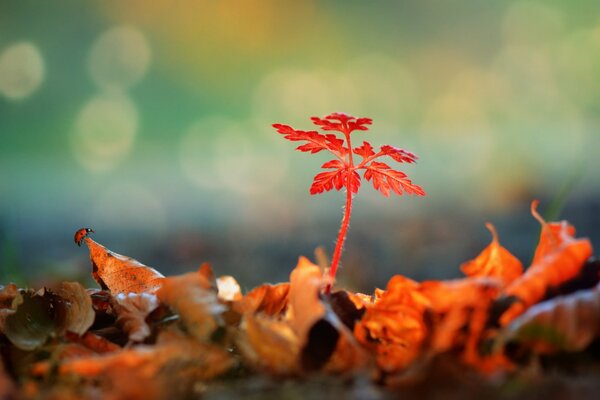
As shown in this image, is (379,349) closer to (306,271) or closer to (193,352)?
(306,271)

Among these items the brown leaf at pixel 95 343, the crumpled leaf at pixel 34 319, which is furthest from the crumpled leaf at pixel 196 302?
the crumpled leaf at pixel 34 319

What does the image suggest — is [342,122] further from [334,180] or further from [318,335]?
[318,335]

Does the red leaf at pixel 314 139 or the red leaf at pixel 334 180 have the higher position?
the red leaf at pixel 314 139

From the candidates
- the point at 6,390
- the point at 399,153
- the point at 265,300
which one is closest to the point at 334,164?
the point at 399,153

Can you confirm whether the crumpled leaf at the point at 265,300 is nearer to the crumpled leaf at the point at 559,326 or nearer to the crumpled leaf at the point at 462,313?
the crumpled leaf at the point at 462,313

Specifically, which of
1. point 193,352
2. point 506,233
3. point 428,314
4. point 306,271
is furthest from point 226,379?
point 506,233
